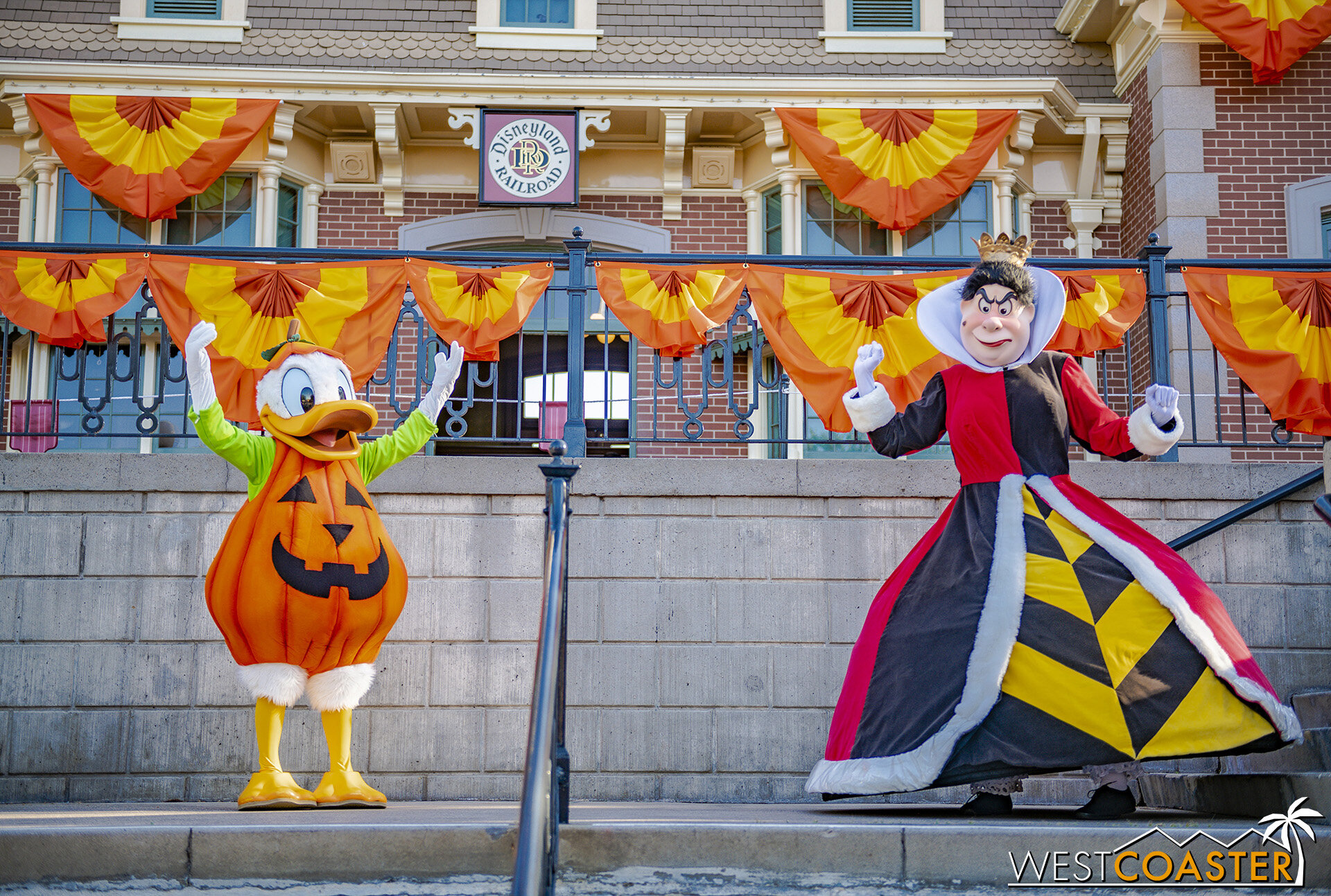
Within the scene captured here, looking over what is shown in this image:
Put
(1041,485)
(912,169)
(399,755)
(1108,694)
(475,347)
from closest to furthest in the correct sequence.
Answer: (1108,694) → (1041,485) → (399,755) → (475,347) → (912,169)

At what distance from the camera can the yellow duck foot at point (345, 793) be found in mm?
4305

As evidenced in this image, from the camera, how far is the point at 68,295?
5.86 metres

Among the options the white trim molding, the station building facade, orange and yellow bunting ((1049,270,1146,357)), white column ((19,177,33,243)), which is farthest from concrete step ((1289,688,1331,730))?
white column ((19,177,33,243))

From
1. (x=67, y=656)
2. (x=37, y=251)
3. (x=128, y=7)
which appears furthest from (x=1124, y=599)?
(x=128, y=7)

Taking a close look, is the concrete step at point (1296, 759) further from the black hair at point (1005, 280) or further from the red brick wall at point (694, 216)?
the red brick wall at point (694, 216)

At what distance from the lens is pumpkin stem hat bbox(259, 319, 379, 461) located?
14.4 ft

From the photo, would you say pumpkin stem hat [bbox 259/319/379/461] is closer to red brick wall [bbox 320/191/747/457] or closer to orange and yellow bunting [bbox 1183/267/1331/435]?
orange and yellow bunting [bbox 1183/267/1331/435]

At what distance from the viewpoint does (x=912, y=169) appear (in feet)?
29.3

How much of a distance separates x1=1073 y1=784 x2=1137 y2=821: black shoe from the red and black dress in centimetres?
31

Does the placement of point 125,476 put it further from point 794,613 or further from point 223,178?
point 223,178

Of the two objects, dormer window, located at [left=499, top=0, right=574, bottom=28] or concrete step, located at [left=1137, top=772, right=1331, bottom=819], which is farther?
dormer window, located at [left=499, top=0, right=574, bottom=28]

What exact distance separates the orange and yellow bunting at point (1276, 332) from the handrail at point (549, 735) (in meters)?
3.69

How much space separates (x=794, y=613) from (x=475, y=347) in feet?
6.52

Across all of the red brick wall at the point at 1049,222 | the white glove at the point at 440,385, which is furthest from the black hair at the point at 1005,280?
the red brick wall at the point at 1049,222
